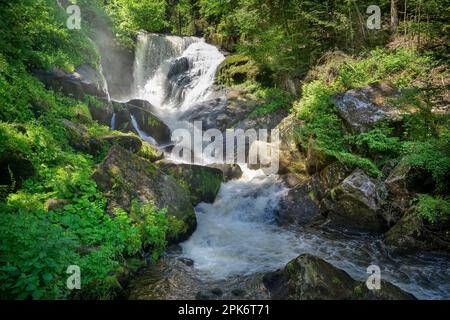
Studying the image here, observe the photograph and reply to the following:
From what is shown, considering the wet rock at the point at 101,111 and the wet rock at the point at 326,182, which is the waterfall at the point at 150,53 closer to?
the wet rock at the point at 101,111

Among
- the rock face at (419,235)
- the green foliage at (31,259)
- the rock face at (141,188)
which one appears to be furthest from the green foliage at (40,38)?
the rock face at (419,235)

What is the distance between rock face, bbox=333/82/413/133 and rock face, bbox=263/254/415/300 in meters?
5.71

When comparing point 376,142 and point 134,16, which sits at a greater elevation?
point 134,16

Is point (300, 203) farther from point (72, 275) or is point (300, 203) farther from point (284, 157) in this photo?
point (72, 275)

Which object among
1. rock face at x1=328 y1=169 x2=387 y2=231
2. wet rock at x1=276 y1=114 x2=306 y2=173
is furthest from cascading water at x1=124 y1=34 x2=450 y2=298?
wet rock at x1=276 y1=114 x2=306 y2=173

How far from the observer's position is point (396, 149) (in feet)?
30.1

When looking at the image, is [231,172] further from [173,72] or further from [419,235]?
[173,72]

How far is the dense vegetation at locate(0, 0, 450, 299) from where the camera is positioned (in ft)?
15.7

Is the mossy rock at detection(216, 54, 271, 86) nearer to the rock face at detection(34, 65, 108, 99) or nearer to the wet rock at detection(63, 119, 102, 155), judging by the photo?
the rock face at detection(34, 65, 108, 99)

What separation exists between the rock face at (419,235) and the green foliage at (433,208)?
0.11 metres

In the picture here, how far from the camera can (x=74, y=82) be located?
1155cm

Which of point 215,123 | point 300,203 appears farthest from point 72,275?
point 215,123

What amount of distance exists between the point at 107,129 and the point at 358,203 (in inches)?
302

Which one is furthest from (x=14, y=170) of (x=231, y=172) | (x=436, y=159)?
(x=436, y=159)
